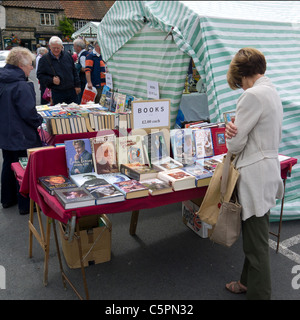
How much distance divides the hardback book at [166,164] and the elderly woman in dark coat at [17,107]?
1.64 m

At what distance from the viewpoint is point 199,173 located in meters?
2.66

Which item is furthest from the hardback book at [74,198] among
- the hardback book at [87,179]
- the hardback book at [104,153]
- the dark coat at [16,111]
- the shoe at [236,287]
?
the dark coat at [16,111]

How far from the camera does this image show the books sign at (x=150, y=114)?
288cm

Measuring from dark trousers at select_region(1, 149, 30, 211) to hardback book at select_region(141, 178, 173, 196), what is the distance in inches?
77.1

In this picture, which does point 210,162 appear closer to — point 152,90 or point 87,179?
point 87,179

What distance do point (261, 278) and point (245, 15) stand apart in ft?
10.5

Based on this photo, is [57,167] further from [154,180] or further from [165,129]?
[165,129]

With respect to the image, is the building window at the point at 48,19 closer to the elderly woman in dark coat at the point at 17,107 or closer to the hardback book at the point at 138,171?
the elderly woman in dark coat at the point at 17,107

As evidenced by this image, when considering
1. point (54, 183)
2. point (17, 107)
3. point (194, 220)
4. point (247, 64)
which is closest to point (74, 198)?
point (54, 183)

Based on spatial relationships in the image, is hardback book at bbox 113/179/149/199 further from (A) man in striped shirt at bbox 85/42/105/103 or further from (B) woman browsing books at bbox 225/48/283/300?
(A) man in striped shirt at bbox 85/42/105/103

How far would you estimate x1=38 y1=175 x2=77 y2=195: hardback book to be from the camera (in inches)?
93.5

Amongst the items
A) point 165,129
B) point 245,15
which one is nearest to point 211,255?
point 165,129

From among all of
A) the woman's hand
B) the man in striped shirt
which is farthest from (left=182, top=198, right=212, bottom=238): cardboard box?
the man in striped shirt
